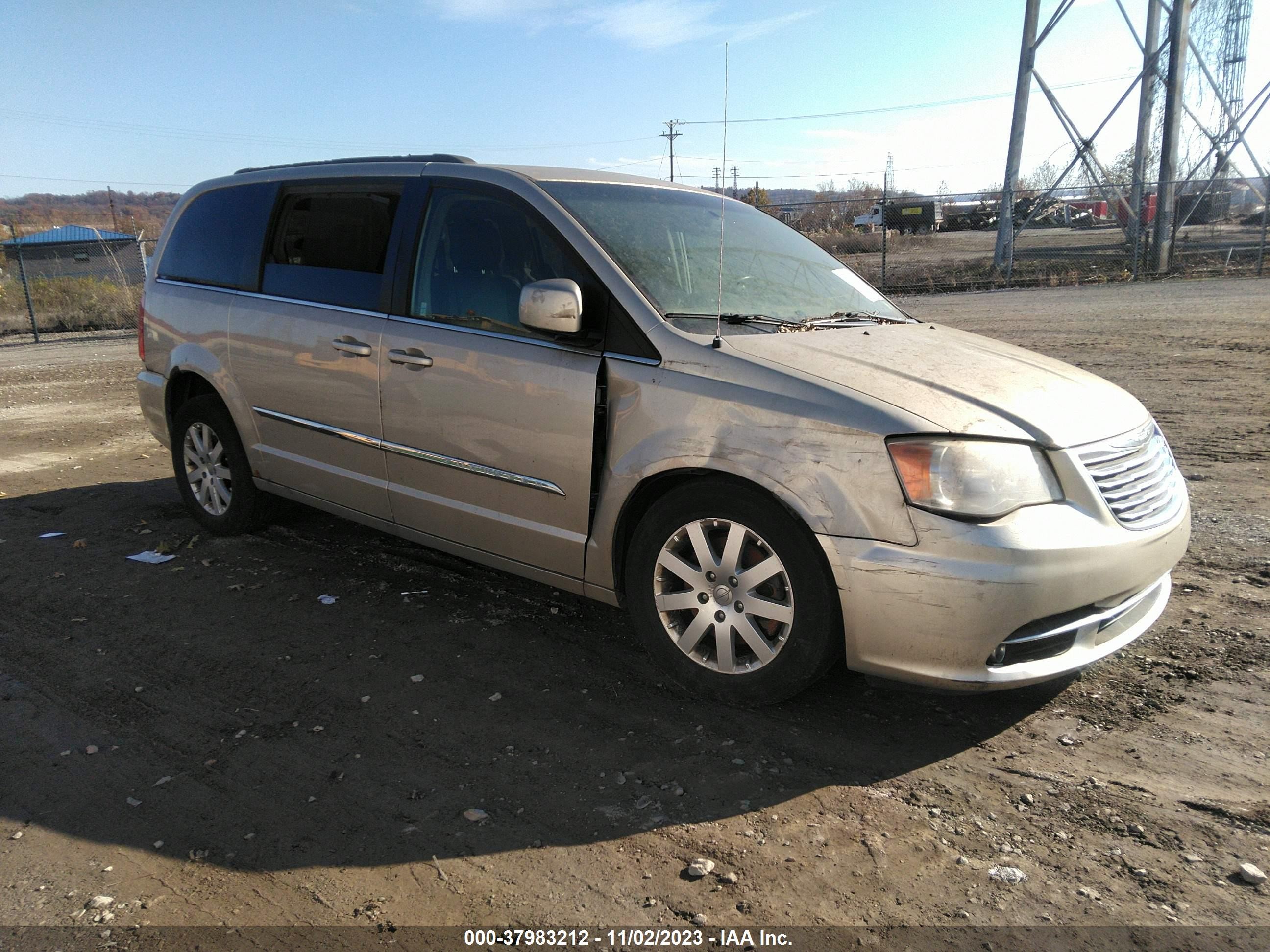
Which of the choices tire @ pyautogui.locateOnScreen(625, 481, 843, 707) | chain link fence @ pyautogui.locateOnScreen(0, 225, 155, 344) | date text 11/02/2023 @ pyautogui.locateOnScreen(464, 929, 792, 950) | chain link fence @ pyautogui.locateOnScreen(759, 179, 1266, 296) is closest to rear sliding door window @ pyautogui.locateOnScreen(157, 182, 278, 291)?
tire @ pyautogui.locateOnScreen(625, 481, 843, 707)

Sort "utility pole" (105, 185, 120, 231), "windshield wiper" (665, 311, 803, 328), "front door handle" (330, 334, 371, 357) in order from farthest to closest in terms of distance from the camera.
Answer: "utility pole" (105, 185, 120, 231)
"front door handle" (330, 334, 371, 357)
"windshield wiper" (665, 311, 803, 328)

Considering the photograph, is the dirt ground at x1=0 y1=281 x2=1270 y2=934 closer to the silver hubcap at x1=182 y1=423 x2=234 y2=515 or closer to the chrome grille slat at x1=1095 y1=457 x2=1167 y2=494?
the silver hubcap at x1=182 y1=423 x2=234 y2=515

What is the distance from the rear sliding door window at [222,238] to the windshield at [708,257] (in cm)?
201

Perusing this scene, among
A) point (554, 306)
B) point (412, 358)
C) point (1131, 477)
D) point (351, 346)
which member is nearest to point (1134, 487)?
point (1131, 477)

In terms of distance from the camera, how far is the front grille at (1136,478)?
3.12 metres

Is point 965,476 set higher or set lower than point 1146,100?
lower

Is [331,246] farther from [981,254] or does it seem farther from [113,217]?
[113,217]

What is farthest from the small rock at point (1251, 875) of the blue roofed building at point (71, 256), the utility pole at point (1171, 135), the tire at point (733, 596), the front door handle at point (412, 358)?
the blue roofed building at point (71, 256)

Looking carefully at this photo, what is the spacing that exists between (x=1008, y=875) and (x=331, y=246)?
400 centimetres

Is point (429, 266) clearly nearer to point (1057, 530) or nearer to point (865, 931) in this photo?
point (1057, 530)

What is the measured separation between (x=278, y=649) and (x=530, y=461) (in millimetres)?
1399

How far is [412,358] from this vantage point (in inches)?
161

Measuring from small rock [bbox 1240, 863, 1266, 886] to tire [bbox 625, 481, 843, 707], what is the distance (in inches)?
49.0

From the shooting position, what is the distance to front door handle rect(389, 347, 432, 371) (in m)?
4.05
